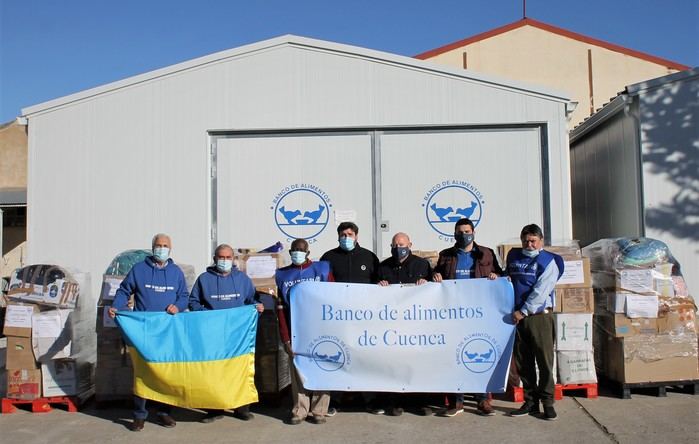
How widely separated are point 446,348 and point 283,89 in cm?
486

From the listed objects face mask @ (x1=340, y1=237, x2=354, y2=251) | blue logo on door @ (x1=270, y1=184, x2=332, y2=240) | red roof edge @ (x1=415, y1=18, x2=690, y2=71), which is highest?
red roof edge @ (x1=415, y1=18, x2=690, y2=71)

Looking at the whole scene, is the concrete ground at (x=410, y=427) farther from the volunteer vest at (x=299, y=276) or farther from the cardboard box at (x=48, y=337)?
the volunteer vest at (x=299, y=276)

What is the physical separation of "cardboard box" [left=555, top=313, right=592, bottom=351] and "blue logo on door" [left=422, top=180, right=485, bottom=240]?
2410 mm

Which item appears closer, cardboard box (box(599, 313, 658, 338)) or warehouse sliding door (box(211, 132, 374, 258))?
cardboard box (box(599, 313, 658, 338))

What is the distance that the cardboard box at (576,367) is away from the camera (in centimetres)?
698

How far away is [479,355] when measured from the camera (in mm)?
6219

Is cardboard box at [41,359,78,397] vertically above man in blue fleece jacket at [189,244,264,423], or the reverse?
man in blue fleece jacket at [189,244,264,423]

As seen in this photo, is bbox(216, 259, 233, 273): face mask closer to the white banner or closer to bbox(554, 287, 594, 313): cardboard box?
the white banner

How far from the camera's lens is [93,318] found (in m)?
7.89

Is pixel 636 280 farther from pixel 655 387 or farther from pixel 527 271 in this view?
pixel 527 271

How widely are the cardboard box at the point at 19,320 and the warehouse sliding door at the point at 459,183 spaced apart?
463cm

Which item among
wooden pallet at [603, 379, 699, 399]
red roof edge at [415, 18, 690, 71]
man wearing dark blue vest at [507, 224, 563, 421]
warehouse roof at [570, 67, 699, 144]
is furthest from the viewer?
red roof edge at [415, 18, 690, 71]

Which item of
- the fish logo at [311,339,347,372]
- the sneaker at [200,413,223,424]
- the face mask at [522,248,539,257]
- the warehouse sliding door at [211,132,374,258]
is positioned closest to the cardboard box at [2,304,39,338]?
the sneaker at [200,413,223,424]

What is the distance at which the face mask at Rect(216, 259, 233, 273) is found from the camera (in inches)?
251
